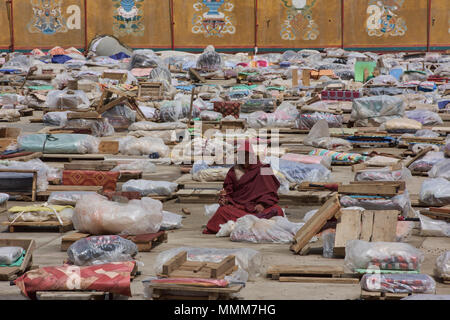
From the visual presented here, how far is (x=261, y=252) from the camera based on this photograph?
309 inches

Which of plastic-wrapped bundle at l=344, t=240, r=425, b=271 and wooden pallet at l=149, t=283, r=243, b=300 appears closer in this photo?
wooden pallet at l=149, t=283, r=243, b=300

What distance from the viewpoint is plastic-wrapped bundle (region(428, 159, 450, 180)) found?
11.2 meters

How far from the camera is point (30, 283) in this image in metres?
6.09

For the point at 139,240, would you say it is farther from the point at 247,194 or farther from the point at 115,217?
the point at 247,194

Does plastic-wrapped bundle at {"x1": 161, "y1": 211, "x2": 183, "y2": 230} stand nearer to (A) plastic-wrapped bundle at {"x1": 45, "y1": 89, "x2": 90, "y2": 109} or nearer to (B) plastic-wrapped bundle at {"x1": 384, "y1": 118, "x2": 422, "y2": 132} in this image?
(B) plastic-wrapped bundle at {"x1": 384, "y1": 118, "x2": 422, "y2": 132}

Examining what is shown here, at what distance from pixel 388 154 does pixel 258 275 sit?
23.7ft

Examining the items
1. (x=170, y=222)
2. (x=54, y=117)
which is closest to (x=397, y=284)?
(x=170, y=222)

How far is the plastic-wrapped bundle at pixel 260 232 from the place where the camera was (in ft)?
27.2

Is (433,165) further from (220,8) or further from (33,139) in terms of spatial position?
(220,8)

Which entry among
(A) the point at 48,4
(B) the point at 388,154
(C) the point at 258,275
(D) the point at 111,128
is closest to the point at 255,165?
(C) the point at 258,275

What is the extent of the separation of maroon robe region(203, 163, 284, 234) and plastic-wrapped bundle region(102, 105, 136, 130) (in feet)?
27.6

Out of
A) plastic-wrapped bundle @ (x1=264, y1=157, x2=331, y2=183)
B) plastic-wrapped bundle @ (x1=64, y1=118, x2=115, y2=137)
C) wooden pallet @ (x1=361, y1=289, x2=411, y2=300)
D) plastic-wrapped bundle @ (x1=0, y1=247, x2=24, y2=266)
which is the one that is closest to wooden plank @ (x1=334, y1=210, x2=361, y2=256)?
wooden pallet @ (x1=361, y1=289, x2=411, y2=300)

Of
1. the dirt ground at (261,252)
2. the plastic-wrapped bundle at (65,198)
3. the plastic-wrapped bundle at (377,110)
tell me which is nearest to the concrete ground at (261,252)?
the dirt ground at (261,252)

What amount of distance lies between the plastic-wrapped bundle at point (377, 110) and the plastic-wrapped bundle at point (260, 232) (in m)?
9.12
